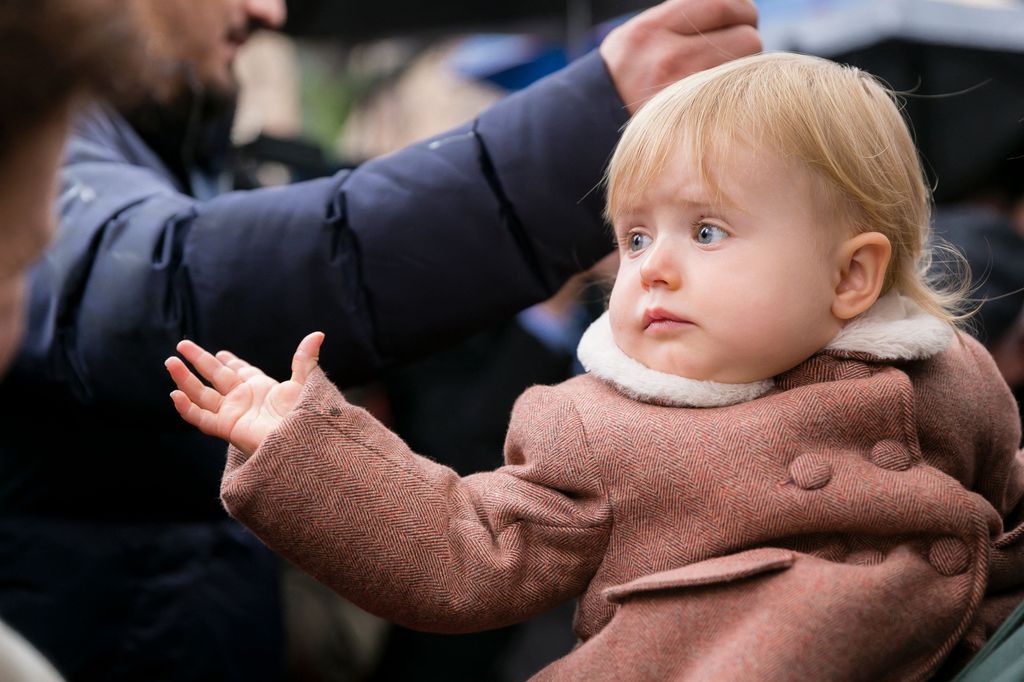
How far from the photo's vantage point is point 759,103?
1.22 metres

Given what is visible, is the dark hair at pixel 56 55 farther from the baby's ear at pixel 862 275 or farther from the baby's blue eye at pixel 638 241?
the baby's ear at pixel 862 275

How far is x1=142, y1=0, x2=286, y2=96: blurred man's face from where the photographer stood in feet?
6.34

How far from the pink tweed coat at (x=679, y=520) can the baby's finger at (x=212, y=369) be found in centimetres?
8

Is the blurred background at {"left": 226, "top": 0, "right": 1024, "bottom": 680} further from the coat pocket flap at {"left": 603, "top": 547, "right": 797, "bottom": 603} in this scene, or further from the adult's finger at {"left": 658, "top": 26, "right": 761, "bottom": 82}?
the coat pocket flap at {"left": 603, "top": 547, "right": 797, "bottom": 603}

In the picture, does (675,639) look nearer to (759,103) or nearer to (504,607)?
(504,607)

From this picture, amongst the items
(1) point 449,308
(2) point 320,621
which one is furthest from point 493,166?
(2) point 320,621

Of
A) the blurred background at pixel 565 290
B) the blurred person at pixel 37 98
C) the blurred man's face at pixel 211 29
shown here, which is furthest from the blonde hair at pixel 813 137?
the blurred man's face at pixel 211 29

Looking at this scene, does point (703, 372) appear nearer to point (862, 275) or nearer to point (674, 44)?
point (862, 275)

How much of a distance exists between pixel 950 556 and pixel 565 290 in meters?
1.23

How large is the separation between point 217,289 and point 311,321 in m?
0.13

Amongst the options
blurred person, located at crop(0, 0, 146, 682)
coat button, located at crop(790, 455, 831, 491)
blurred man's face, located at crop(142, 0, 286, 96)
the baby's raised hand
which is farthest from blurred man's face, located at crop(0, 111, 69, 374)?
blurred man's face, located at crop(142, 0, 286, 96)

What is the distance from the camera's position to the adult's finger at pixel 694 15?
1.44 metres

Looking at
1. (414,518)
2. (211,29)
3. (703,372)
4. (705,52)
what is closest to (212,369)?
(414,518)

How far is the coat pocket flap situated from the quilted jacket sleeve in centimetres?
49
